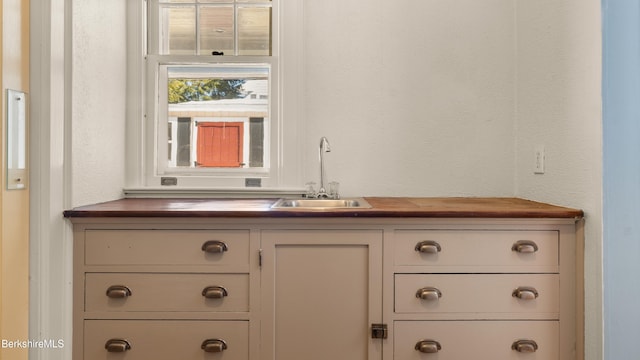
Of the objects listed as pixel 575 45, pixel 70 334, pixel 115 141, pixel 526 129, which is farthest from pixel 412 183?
pixel 70 334

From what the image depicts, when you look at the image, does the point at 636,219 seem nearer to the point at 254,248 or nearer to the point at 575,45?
the point at 575,45

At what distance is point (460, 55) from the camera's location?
7.76ft

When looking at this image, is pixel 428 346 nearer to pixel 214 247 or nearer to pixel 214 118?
pixel 214 247

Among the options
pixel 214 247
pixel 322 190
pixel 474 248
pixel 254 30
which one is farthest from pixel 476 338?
pixel 254 30

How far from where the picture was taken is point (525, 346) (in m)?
1.71

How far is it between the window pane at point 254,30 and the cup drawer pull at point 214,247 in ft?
3.88

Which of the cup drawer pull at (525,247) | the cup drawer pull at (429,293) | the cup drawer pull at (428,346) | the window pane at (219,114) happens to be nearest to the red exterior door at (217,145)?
the window pane at (219,114)

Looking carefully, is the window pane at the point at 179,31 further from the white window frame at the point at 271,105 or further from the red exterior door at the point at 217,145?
the red exterior door at the point at 217,145

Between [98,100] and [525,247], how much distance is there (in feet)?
6.63

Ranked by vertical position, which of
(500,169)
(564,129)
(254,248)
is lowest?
(254,248)

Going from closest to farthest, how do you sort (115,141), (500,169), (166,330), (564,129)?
(166,330) → (564,129) → (115,141) → (500,169)

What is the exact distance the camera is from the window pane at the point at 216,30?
2.40 m

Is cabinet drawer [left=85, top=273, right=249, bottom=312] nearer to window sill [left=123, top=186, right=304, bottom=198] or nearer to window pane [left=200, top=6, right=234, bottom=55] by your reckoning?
window sill [left=123, top=186, right=304, bottom=198]

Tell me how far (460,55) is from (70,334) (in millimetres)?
2323
